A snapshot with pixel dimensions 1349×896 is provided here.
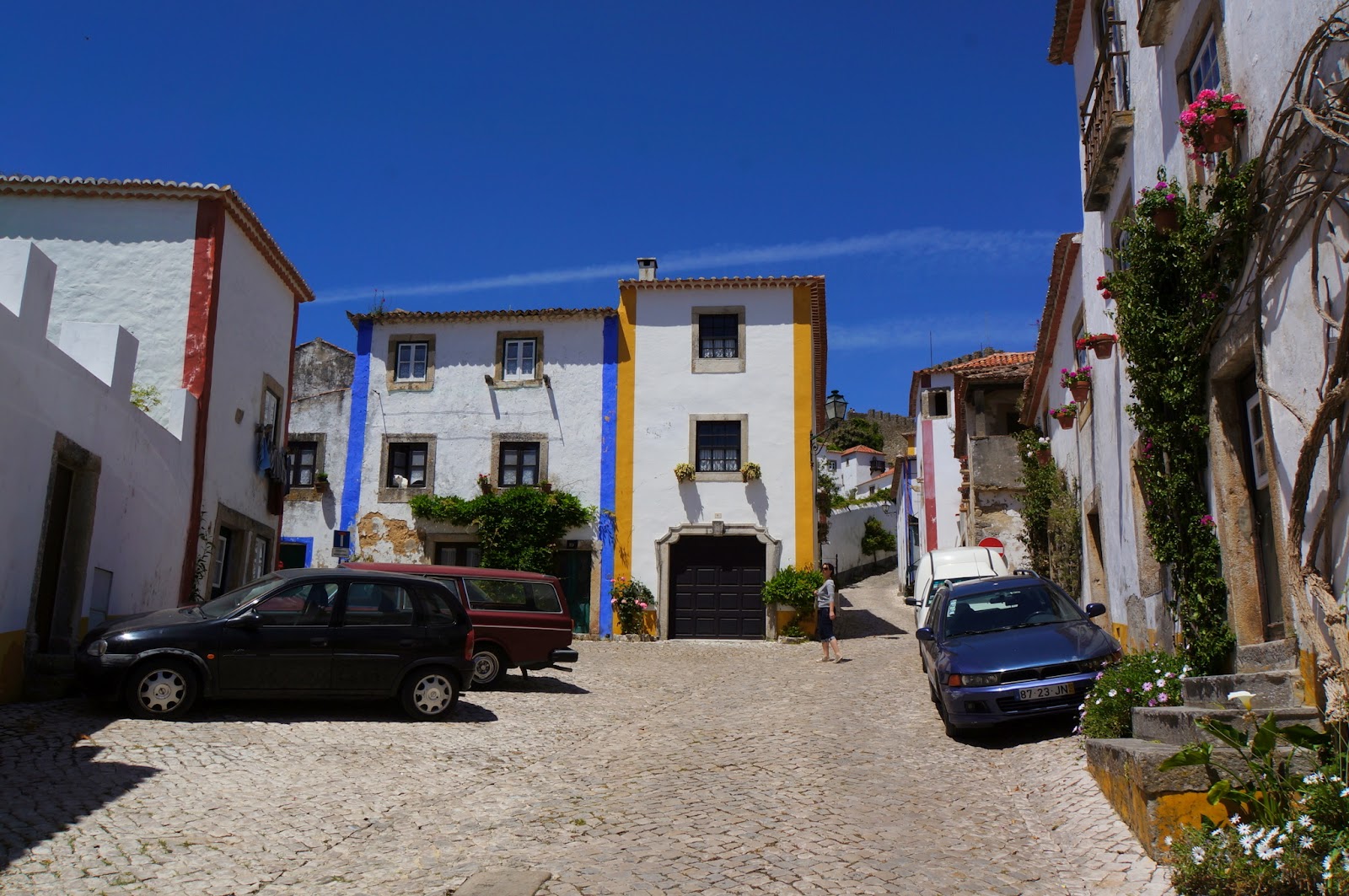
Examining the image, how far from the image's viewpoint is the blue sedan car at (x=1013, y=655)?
949cm

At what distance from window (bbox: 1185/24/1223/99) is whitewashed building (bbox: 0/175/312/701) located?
1102 cm

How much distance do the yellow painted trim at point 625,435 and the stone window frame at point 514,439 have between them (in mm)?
1680

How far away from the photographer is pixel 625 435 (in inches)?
977

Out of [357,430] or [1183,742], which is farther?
[357,430]

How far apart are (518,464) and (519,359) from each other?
8.35ft

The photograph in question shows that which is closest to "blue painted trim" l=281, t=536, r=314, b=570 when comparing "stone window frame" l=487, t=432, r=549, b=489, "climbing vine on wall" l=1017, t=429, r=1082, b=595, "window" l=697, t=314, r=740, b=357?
"stone window frame" l=487, t=432, r=549, b=489

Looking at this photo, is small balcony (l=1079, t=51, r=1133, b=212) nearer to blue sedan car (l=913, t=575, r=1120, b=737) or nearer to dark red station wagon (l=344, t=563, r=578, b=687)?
blue sedan car (l=913, t=575, r=1120, b=737)

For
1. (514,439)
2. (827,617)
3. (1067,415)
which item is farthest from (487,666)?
(514,439)

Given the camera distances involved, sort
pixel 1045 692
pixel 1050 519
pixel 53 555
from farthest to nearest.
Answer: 1. pixel 1050 519
2. pixel 53 555
3. pixel 1045 692

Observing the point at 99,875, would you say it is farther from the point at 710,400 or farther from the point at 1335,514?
the point at 710,400

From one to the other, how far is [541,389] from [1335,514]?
20.3 meters

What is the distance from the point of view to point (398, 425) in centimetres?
2553

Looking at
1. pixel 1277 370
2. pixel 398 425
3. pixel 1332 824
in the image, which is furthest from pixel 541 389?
pixel 1332 824

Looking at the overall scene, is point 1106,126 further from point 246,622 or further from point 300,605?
point 246,622
